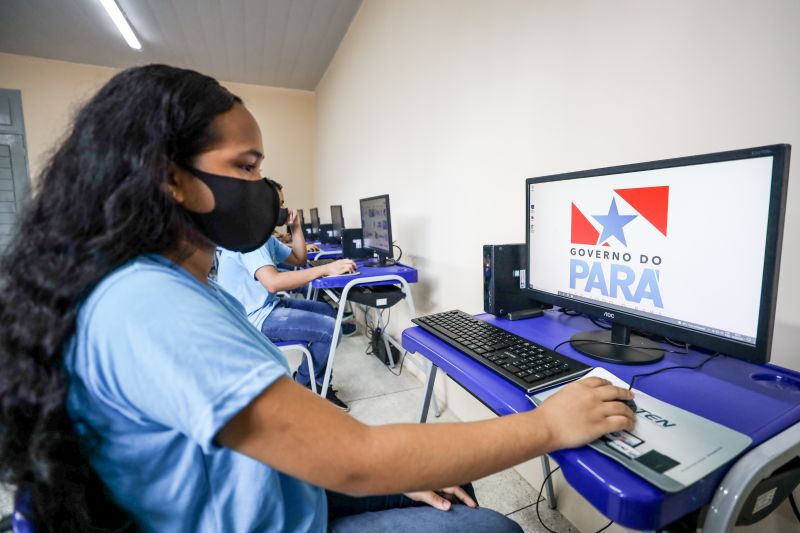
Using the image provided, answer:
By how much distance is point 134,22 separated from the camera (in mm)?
3672

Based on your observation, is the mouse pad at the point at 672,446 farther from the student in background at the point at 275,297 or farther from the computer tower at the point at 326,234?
the computer tower at the point at 326,234

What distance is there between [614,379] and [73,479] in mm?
821

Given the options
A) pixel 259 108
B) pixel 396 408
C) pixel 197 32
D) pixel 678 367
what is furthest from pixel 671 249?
pixel 259 108

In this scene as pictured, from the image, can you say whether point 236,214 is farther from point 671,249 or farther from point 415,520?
point 671,249

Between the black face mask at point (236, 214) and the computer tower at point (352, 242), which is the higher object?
the black face mask at point (236, 214)

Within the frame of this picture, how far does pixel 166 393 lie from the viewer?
0.40 m

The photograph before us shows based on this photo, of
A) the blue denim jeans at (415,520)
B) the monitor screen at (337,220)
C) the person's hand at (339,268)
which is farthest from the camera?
the monitor screen at (337,220)

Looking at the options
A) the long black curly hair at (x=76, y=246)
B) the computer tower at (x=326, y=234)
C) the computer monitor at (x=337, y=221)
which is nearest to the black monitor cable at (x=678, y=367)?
the long black curly hair at (x=76, y=246)

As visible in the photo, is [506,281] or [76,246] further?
[506,281]

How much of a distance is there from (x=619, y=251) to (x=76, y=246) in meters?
0.96

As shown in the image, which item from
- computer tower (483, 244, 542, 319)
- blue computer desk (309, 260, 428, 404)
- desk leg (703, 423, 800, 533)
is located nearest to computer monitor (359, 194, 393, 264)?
blue computer desk (309, 260, 428, 404)

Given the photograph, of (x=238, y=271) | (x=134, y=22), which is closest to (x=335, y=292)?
(x=238, y=271)

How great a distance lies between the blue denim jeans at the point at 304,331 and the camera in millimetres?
1838

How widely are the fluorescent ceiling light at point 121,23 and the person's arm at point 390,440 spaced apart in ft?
13.9
